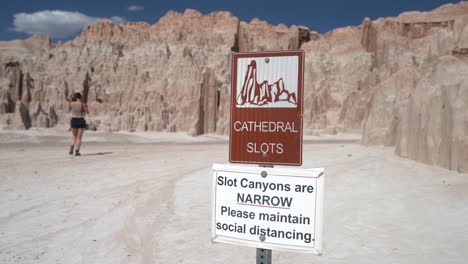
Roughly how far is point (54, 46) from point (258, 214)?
276 ft

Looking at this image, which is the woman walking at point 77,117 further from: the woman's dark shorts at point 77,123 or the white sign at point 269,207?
the white sign at point 269,207

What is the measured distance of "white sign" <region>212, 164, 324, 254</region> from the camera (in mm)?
2373

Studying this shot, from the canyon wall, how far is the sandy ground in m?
27.7

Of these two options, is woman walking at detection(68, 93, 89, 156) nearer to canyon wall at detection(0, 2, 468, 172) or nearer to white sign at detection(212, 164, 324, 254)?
white sign at detection(212, 164, 324, 254)

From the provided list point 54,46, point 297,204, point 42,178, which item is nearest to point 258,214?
point 297,204

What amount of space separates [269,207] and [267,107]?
0.71m

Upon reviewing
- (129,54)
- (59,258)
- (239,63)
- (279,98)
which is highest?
(129,54)

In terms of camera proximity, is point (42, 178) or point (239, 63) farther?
point (42, 178)

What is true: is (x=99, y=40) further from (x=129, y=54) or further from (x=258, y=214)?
(x=258, y=214)

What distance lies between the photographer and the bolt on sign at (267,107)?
96.2 inches

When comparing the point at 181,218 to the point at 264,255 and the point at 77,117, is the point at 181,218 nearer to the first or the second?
the point at 264,255

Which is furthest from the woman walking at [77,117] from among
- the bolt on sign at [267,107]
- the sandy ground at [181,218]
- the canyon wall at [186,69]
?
the canyon wall at [186,69]

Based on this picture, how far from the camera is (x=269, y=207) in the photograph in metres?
2.46

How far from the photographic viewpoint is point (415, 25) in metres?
74.7
